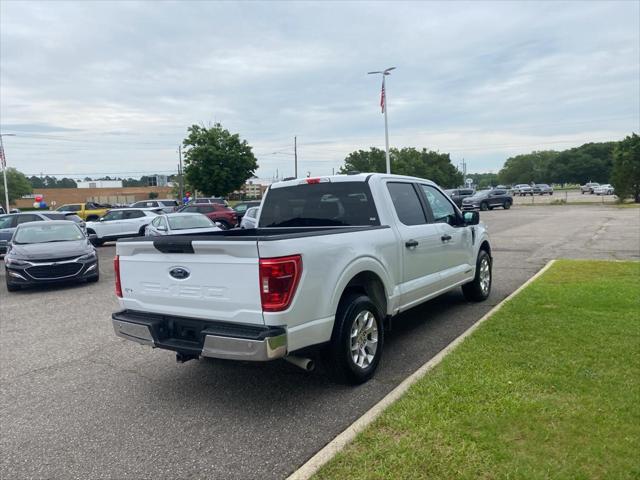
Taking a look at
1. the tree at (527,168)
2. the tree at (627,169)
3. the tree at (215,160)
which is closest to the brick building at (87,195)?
the tree at (215,160)

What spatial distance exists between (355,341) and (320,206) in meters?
1.71

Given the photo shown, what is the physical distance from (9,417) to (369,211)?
12.2ft

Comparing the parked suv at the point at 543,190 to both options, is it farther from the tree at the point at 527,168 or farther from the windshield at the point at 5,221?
the windshield at the point at 5,221

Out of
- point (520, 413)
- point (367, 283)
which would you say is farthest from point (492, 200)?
point (520, 413)

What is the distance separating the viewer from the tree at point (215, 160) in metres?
39.2

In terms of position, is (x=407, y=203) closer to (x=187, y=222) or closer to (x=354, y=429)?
(x=354, y=429)

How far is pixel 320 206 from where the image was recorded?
5531 millimetres

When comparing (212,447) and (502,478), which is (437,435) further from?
(212,447)

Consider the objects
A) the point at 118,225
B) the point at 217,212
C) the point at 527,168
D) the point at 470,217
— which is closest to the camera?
the point at 470,217

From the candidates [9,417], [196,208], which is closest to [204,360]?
[9,417]

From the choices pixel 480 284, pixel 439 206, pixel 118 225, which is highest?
pixel 439 206

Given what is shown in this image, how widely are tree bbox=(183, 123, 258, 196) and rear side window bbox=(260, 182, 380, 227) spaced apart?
112ft

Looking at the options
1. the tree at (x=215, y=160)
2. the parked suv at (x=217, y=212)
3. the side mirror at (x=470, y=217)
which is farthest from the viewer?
the tree at (x=215, y=160)

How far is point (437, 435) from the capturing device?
3.33m
